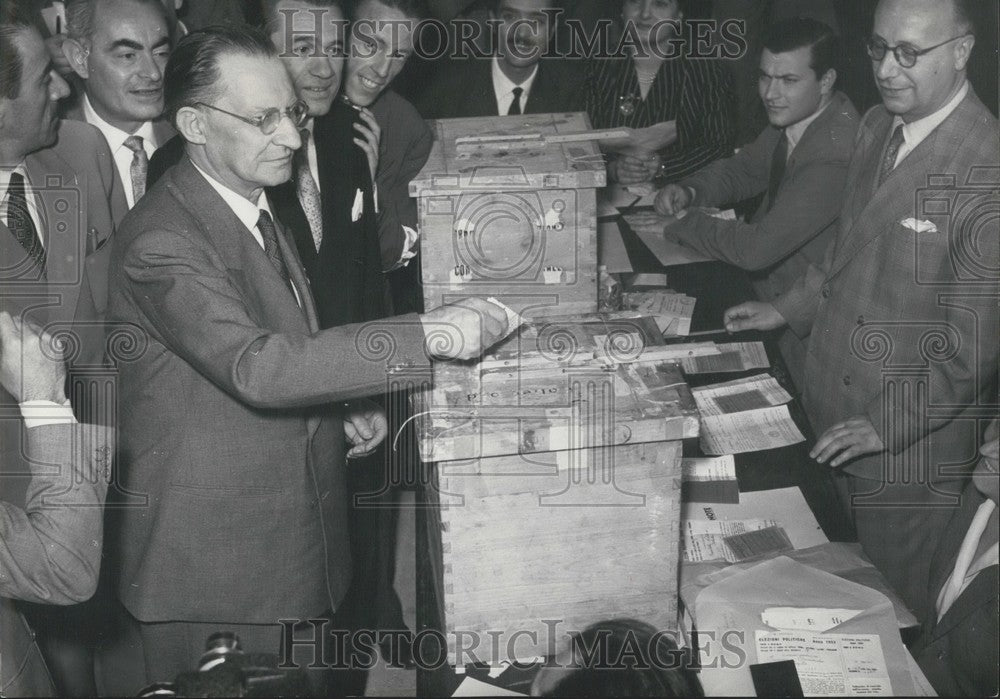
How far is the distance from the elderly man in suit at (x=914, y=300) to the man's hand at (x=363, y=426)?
1.20m

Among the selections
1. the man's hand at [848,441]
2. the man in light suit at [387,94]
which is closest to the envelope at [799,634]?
the man's hand at [848,441]

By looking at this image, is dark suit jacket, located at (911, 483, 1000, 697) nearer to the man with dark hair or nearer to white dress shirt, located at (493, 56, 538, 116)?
the man with dark hair

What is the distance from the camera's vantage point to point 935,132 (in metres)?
2.42

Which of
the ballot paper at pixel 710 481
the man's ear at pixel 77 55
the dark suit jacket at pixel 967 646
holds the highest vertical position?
the man's ear at pixel 77 55

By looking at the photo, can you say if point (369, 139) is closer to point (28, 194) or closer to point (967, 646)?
point (28, 194)

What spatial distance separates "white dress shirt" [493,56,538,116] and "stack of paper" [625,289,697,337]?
138cm

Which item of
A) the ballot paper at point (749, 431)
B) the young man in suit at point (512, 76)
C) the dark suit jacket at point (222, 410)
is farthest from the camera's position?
the young man in suit at point (512, 76)

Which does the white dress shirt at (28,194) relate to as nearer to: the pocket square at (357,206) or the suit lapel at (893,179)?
the pocket square at (357,206)

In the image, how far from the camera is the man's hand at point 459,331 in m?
1.79

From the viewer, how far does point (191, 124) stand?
1.91 meters

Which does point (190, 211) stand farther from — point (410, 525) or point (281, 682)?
point (410, 525)

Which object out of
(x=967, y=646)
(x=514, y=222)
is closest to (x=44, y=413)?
(x=514, y=222)

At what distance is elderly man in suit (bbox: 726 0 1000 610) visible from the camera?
90.2 inches

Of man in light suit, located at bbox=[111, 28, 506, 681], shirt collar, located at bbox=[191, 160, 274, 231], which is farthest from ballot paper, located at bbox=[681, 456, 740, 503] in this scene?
shirt collar, located at bbox=[191, 160, 274, 231]
